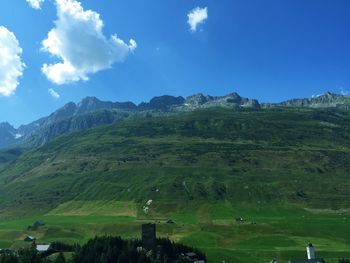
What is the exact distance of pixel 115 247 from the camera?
146750 mm

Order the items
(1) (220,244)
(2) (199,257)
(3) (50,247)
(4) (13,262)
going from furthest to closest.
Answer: (1) (220,244) → (3) (50,247) → (2) (199,257) → (4) (13,262)

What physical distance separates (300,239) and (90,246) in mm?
93891

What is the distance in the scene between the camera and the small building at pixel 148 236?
152250mm

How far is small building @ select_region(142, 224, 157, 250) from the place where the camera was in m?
152

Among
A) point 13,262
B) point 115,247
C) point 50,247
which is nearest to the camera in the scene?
point 13,262

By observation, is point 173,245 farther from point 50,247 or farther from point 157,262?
point 50,247

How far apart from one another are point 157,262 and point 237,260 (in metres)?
37.1

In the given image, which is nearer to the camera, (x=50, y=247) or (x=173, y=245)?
(x=173, y=245)

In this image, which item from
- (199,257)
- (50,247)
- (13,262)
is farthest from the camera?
(50,247)

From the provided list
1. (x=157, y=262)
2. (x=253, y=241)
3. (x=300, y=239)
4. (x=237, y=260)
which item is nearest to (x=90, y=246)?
(x=157, y=262)

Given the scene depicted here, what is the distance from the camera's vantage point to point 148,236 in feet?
502

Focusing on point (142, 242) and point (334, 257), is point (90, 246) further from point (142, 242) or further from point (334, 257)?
point (334, 257)

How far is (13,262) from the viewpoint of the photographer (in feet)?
424

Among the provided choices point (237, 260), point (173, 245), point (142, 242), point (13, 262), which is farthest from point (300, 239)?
point (13, 262)
